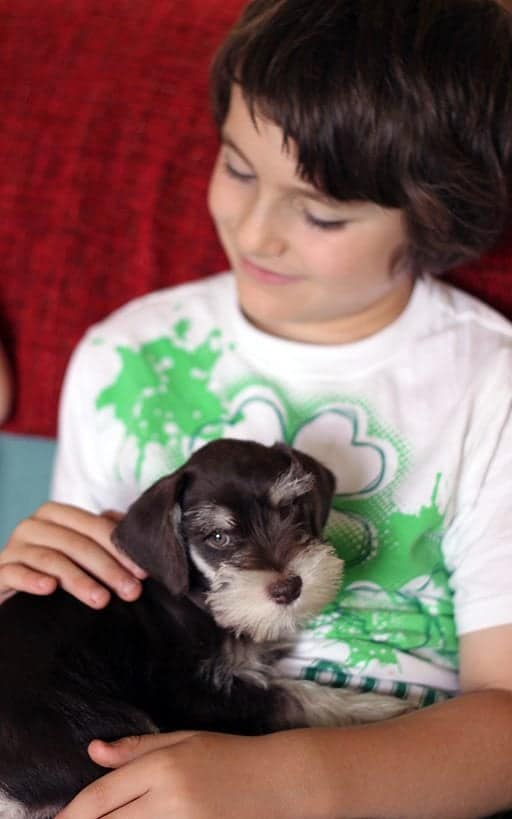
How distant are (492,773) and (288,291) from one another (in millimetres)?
903

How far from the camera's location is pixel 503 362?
1.89m

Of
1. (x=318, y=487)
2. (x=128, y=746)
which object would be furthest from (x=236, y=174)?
(x=128, y=746)

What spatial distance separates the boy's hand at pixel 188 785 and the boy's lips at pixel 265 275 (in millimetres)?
822

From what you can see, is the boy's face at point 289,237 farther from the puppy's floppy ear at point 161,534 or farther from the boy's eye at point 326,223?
the puppy's floppy ear at point 161,534

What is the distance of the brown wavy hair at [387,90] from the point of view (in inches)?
67.6

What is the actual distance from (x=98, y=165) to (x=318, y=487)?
0.99m

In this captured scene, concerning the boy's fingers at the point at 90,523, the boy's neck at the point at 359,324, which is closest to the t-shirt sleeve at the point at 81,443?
the boy's fingers at the point at 90,523

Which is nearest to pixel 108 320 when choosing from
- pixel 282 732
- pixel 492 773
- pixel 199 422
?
pixel 199 422

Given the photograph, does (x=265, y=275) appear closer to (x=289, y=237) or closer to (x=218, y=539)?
(x=289, y=237)

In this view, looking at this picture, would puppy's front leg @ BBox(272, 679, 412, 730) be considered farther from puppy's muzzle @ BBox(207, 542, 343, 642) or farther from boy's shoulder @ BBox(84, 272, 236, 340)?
boy's shoulder @ BBox(84, 272, 236, 340)

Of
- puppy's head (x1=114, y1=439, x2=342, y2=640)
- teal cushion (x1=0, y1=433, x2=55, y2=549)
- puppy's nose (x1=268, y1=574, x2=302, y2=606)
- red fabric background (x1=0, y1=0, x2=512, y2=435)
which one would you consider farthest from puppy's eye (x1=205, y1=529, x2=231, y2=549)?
teal cushion (x1=0, y1=433, x2=55, y2=549)

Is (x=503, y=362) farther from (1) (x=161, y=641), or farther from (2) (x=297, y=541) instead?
(1) (x=161, y=641)

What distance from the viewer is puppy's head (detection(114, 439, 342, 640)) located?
1.55 metres

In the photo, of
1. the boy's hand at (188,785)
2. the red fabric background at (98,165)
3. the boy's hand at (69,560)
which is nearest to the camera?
the boy's hand at (188,785)
